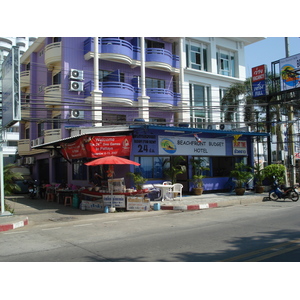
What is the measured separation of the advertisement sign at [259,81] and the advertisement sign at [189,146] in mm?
5360

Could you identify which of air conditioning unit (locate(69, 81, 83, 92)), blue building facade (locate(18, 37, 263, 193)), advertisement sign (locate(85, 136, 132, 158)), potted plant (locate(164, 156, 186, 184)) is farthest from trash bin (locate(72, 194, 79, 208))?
air conditioning unit (locate(69, 81, 83, 92))

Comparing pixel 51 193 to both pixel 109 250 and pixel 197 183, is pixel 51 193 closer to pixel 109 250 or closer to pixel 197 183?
pixel 197 183

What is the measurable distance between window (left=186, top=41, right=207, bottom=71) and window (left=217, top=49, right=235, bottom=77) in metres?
1.69

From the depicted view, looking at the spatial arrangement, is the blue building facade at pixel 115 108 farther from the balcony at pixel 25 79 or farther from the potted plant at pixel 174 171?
the potted plant at pixel 174 171

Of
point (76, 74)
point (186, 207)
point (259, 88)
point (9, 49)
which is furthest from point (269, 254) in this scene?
point (9, 49)

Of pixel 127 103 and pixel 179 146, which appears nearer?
pixel 179 146

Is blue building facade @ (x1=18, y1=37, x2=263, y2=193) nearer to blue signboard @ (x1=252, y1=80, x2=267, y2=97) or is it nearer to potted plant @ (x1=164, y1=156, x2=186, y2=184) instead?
potted plant @ (x1=164, y1=156, x2=186, y2=184)

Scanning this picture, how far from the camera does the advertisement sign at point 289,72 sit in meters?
21.0

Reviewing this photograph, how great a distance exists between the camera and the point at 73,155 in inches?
634

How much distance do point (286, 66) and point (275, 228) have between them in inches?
647

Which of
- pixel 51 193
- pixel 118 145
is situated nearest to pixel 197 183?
pixel 118 145

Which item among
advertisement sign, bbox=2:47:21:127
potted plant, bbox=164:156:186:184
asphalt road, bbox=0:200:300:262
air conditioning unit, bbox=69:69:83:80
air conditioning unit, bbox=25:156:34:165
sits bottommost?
asphalt road, bbox=0:200:300:262

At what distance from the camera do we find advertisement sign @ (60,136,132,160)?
48.2ft

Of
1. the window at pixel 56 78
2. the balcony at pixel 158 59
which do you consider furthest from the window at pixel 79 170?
the balcony at pixel 158 59
